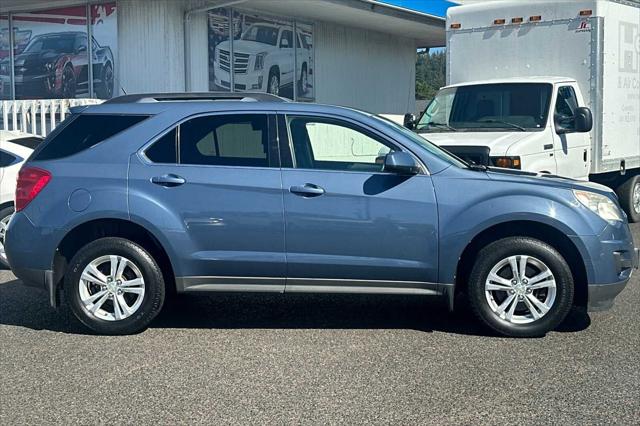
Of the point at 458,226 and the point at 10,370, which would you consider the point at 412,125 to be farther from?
the point at 10,370

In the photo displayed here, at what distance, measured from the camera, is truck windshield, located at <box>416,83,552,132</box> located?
32.9 ft

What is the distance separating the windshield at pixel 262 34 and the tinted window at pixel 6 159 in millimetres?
8891

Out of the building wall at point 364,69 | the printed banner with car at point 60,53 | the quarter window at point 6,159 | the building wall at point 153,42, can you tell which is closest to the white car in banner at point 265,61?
the building wall at point 364,69

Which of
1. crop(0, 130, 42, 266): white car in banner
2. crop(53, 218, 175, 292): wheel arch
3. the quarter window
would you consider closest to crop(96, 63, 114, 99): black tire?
crop(0, 130, 42, 266): white car in banner

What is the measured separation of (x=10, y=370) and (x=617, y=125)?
8.90 m

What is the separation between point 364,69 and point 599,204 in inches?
638

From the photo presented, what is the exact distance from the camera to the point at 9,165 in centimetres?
934

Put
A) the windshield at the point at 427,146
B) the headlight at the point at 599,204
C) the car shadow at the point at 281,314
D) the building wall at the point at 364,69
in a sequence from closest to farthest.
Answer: the headlight at the point at 599,204 → the windshield at the point at 427,146 → the car shadow at the point at 281,314 → the building wall at the point at 364,69

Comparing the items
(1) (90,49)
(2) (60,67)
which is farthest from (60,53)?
(1) (90,49)

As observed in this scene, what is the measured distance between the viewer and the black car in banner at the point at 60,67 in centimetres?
1628

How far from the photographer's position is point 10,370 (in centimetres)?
559

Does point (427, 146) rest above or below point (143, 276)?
above

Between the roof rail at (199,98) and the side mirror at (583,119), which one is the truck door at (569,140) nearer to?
the side mirror at (583,119)

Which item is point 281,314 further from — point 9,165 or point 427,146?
point 9,165
